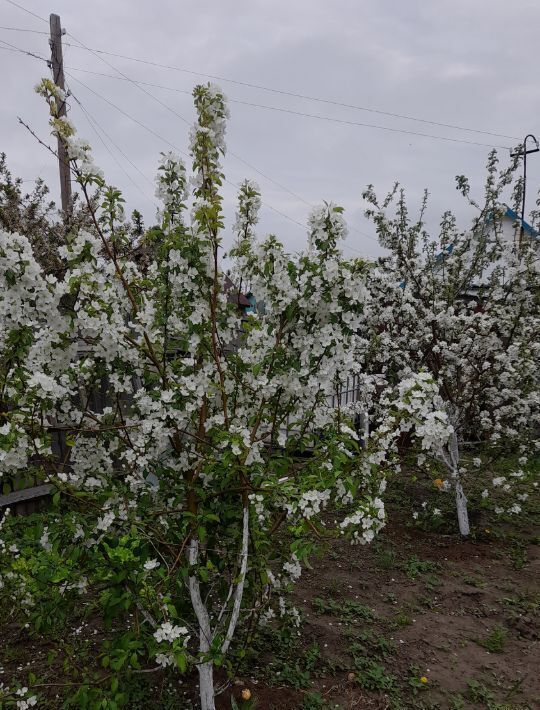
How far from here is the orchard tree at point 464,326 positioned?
5.70 meters

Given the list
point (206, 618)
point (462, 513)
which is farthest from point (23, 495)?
point (462, 513)

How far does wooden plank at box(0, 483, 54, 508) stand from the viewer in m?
5.02

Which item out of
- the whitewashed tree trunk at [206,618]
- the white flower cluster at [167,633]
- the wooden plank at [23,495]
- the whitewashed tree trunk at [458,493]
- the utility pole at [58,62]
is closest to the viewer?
the white flower cluster at [167,633]

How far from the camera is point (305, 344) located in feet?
8.64

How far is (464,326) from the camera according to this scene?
19.2 feet

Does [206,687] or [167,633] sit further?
[206,687]

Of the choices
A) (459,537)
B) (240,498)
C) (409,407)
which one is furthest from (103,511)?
(459,537)

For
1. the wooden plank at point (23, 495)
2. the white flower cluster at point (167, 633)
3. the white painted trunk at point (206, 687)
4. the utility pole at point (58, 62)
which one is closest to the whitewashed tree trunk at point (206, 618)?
the white painted trunk at point (206, 687)

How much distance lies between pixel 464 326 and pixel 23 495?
5.36 metres

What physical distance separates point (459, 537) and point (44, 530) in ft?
16.1

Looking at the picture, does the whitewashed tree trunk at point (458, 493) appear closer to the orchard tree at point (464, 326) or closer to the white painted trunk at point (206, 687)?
the orchard tree at point (464, 326)

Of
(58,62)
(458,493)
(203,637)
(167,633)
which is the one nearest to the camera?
(167,633)

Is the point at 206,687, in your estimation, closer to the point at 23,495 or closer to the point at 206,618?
the point at 206,618

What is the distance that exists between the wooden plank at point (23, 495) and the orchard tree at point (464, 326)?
4100mm
